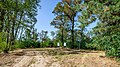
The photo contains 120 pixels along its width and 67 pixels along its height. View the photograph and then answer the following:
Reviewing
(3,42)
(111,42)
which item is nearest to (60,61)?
(111,42)

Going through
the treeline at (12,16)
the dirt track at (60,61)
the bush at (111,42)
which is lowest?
the dirt track at (60,61)

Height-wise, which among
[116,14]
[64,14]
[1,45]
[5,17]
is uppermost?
[64,14]

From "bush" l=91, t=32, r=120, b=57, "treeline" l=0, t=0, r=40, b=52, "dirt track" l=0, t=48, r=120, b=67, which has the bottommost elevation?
"dirt track" l=0, t=48, r=120, b=67

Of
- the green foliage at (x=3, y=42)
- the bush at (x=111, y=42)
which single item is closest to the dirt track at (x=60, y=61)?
the bush at (x=111, y=42)

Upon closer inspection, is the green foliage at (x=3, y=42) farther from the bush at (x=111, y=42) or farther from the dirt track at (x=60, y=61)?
the bush at (x=111, y=42)

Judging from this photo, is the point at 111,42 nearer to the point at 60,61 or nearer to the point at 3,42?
the point at 60,61

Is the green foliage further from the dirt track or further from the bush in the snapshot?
the bush

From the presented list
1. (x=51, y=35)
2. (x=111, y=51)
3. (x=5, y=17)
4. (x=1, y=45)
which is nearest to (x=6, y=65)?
(x=111, y=51)

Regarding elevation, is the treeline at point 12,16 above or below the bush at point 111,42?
above

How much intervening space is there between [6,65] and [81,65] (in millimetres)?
5285

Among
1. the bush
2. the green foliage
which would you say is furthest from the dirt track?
the green foliage

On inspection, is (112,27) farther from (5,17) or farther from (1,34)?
(5,17)

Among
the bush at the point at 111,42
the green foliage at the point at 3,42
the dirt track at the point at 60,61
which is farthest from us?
the green foliage at the point at 3,42

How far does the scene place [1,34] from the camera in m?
25.9
